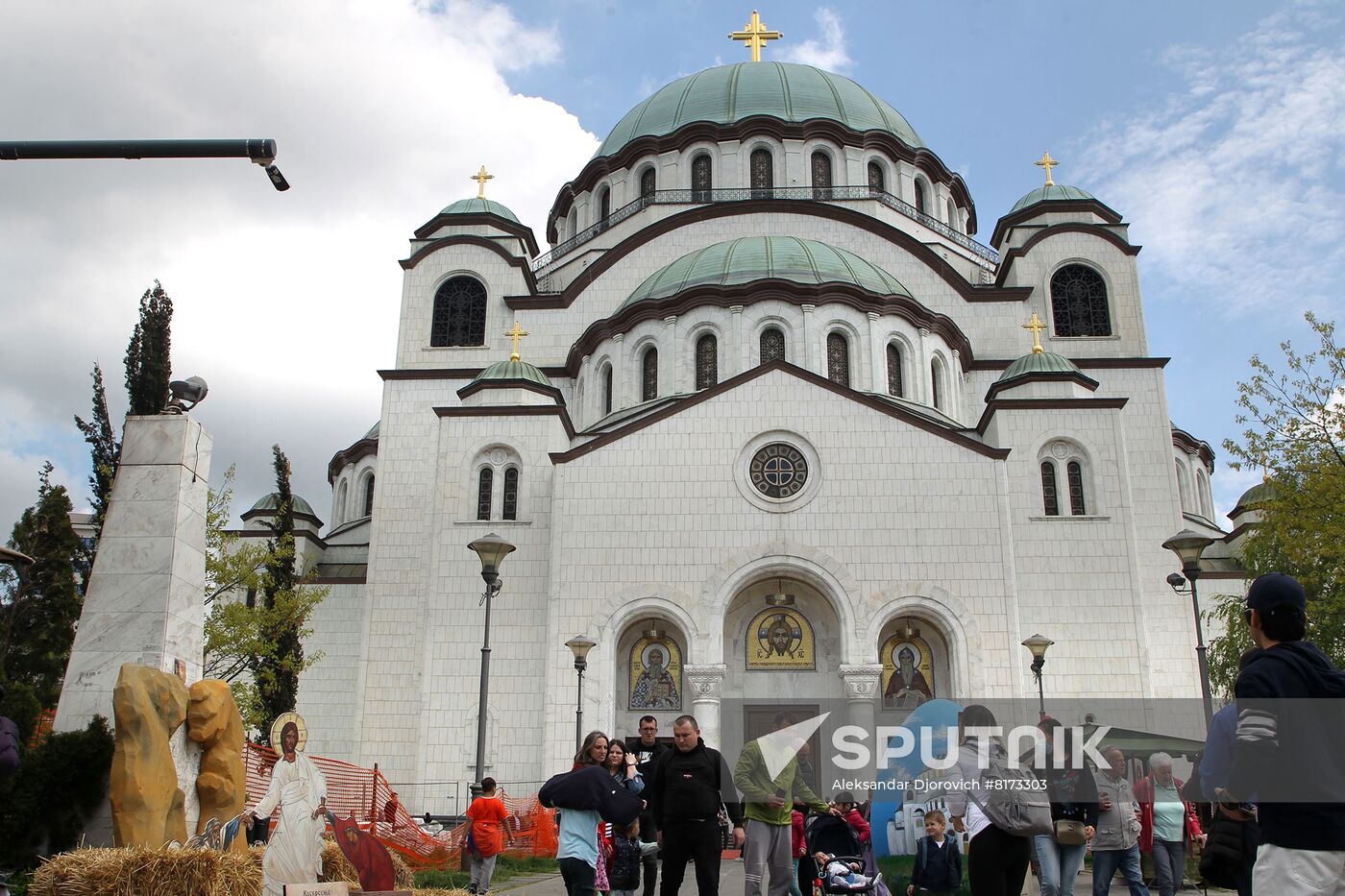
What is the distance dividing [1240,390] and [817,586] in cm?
921

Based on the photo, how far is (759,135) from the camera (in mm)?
35594

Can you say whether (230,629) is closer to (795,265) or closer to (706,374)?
(706,374)

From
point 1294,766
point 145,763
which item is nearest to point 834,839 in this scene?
point 1294,766

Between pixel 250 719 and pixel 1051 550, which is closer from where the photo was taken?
pixel 1051 550

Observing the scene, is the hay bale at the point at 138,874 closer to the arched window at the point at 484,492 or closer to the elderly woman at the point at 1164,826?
the elderly woman at the point at 1164,826

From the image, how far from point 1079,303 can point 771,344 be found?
947cm

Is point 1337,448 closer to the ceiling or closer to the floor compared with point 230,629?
closer to the ceiling

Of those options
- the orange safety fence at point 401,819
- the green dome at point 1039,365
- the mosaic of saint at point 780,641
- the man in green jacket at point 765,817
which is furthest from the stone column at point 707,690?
the man in green jacket at point 765,817

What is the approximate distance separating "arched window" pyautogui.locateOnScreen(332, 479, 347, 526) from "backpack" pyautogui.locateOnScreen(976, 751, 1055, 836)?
33939mm

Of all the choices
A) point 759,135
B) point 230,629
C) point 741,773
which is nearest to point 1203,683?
point 741,773

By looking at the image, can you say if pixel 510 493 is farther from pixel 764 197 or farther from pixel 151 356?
pixel 764 197

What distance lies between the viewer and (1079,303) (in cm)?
3131

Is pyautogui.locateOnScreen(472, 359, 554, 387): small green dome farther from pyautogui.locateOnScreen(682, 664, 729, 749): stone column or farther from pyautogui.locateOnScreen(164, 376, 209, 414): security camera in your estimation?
pyautogui.locateOnScreen(164, 376, 209, 414): security camera

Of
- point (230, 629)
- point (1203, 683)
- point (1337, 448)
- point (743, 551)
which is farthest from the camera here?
point (230, 629)
